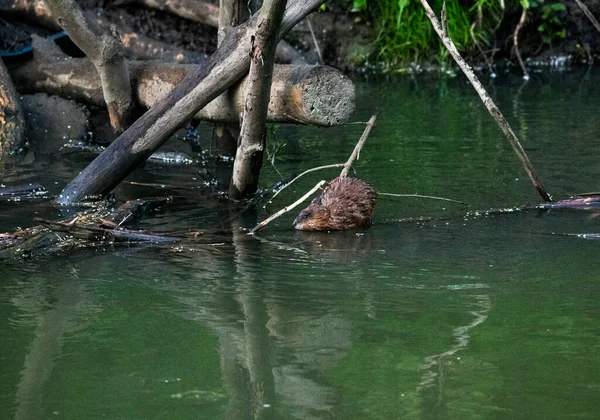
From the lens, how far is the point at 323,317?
155 inches

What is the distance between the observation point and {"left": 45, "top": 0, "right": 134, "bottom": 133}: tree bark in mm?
6613

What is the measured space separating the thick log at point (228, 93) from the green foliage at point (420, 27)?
5.73 metres

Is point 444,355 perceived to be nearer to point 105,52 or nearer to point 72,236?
point 72,236

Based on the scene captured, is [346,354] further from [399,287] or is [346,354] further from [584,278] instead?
[584,278]

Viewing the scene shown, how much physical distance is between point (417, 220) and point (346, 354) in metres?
2.24

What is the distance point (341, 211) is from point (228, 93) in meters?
1.54

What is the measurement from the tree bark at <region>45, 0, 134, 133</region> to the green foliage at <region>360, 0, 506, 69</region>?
6.30 m

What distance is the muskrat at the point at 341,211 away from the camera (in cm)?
554

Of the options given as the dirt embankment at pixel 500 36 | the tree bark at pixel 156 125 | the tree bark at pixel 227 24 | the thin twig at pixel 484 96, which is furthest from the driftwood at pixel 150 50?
the thin twig at pixel 484 96

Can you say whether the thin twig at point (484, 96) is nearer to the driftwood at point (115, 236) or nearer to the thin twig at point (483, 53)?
the driftwood at point (115, 236)

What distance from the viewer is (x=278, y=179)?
7.06m

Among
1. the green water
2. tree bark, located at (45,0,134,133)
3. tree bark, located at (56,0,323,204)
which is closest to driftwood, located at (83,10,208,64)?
tree bark, located at (45,0,134,133)

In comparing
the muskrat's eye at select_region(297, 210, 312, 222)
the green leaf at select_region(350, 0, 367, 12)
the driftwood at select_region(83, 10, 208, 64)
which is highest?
the green leaf at select_region(350, 0, 367, 12)

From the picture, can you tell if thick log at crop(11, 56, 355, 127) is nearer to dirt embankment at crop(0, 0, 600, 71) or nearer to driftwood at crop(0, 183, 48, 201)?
driftwood at crop(0, 183, 48, 201)
